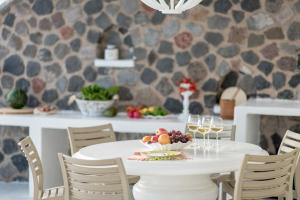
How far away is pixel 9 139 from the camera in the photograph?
770 cm

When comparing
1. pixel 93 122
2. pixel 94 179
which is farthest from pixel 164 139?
pixel 93 122

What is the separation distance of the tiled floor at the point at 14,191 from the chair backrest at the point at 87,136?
57.5 inches

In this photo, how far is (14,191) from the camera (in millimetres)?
7262

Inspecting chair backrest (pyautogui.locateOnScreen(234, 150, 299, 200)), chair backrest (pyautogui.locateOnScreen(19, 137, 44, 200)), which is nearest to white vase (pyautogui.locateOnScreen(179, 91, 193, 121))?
chair backrest (pyautogui.locateOnScreen(19, 137, 44, 200))

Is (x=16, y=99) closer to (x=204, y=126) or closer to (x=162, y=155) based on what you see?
(x=204, y=126)

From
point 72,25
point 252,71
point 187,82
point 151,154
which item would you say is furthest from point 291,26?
point 151,154

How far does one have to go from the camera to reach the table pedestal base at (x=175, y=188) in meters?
4.64

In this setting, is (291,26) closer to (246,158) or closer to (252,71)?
(252,71)

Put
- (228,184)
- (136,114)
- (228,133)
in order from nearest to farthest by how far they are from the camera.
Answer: (228,184) → (228,133) → (136,114)

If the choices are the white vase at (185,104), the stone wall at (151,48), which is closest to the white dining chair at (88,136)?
the white vase at (185,104)

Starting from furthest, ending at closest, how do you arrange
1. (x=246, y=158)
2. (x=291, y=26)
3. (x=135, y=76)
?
(x=135, y=76)
(x=291, y=26)
(x=246, y=158)

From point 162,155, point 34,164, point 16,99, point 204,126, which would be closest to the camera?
point 162,155

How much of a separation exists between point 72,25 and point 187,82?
152cm

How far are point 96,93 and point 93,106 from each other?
0.15 meters
